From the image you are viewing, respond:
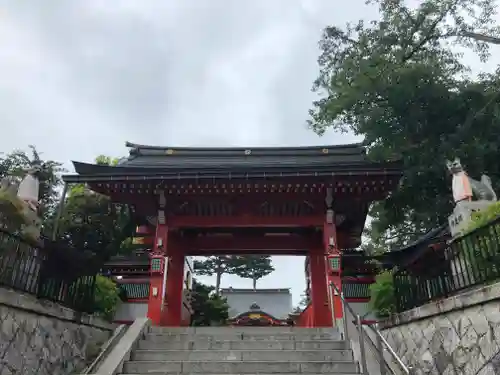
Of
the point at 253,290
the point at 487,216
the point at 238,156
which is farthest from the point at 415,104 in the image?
the point at 253,290

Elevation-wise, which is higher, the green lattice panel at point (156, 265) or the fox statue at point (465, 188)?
the fox statue at point (465, 188)

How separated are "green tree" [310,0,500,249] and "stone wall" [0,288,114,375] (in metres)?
10.9

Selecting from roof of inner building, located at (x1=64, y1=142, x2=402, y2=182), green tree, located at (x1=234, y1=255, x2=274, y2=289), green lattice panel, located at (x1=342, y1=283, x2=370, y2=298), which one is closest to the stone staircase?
green lattice panel, located at (x1=342, y1=283, x2=370, y2=298)

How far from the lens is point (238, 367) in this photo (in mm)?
6070

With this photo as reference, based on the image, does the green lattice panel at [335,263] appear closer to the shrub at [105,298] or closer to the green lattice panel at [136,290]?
the green lattice panel at [136,290]

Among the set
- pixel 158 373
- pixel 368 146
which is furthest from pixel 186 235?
pixel 368 146

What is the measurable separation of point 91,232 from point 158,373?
1060 centimetres

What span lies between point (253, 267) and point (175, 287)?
88.3 feet

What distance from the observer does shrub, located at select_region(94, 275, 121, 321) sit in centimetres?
903

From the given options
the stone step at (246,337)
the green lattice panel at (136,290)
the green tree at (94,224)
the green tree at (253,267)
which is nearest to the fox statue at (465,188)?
the stone step at (246,337)

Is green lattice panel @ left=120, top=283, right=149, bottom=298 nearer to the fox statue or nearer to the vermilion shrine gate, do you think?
the vermilion shrine gate

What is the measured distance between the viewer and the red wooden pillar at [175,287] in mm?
11328

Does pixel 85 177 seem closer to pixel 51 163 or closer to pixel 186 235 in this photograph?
pixel 186 235

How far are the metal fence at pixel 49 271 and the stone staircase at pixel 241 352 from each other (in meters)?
1.41
